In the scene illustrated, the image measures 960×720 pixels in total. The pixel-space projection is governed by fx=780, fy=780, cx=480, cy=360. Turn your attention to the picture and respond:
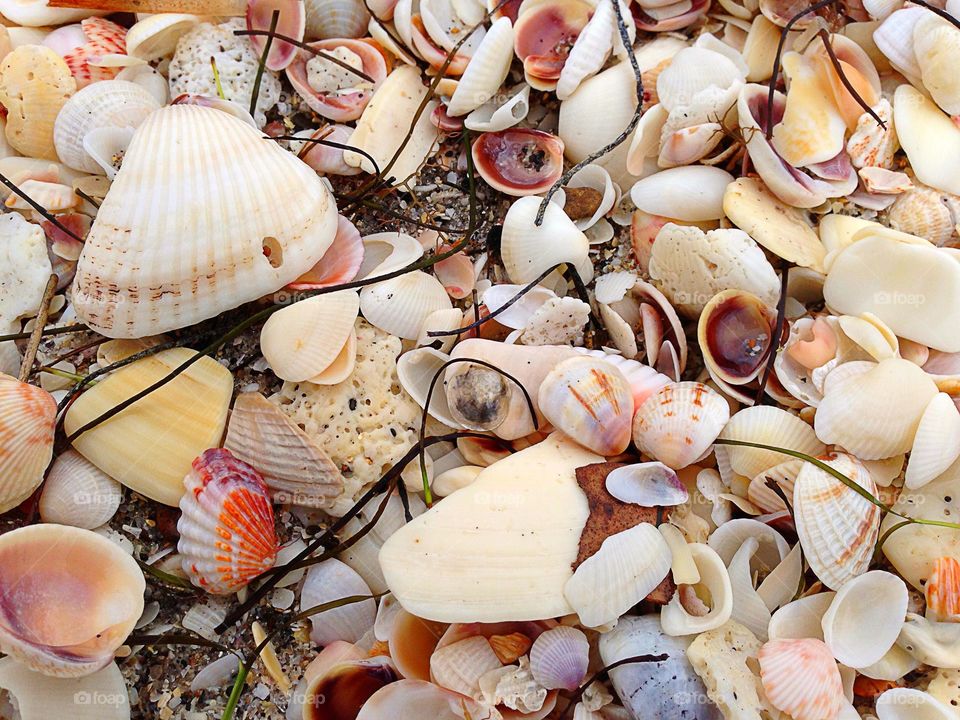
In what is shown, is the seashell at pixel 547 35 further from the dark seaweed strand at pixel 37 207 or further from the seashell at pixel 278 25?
the dark seaweed strand at pixel 37 207

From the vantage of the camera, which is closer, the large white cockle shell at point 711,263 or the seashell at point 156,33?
the large white cockle shell at point 711,263

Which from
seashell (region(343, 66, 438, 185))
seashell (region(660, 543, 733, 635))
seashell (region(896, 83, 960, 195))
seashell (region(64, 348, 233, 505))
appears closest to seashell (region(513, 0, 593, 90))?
seashell (region(343, 66, 438, 185))

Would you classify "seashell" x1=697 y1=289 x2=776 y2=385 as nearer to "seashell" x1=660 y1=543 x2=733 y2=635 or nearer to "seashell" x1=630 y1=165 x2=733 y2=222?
"seashell" x1=630 y1=165 x2=733 y2=222

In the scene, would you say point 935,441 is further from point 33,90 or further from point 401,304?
point 33,90

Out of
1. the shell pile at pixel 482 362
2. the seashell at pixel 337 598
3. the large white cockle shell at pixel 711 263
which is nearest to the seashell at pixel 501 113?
the shell pile at pixel 482 362

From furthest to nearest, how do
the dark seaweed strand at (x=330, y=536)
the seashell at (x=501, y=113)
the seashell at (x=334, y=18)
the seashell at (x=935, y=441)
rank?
the seashell at (x=334, y=18), the seashell at (x=501, y=113), the dark seaweed strand at (x=330, y=536), the seashell at (x=935, y=441)

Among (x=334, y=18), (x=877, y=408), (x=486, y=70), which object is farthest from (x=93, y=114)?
(x=877, y=408)

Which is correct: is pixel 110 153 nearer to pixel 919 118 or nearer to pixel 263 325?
pixel 263 325

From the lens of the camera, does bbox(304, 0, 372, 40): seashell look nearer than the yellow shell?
No
